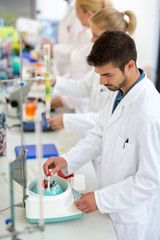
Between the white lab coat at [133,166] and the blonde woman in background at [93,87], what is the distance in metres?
0.54

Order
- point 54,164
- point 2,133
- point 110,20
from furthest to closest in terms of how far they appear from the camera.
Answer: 1. point 110,20
2. point 2,133
3. point 54,164

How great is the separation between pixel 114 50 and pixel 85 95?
46.1 inches

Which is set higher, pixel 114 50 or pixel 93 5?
pixel 93 5

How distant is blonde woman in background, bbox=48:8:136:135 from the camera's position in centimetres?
167

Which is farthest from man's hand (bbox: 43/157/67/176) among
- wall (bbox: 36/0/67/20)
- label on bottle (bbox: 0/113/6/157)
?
wall (bbox: 36/0/67/20)

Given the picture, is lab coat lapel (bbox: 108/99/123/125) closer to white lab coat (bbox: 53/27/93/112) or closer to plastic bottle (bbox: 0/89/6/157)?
plastic bottle (bbox: 0/89/6/157)

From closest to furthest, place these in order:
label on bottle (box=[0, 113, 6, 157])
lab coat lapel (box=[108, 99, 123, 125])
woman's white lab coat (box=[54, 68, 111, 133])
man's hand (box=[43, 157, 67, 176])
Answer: lab coat lapel (box=[108, 99, 123, 125]), man's hand (box=[43, 157, 67, 176]), label on bottle (box=[0, 113, 6, 157]), woman's white lab coat (box=[54, 68, 111, 133])

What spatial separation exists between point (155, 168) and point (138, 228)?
0.93ft

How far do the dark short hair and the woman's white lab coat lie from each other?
0.57 metres

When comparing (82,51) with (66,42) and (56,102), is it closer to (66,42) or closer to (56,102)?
(56,102)

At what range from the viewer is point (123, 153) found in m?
1.21

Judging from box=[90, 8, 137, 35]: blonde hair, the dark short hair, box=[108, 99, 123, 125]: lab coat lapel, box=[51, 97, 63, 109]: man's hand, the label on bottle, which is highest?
box=[90, 8, 137, 35]: blonde hair

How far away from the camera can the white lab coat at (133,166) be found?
1.12 metres

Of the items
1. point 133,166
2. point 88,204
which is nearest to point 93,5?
point 133,166
